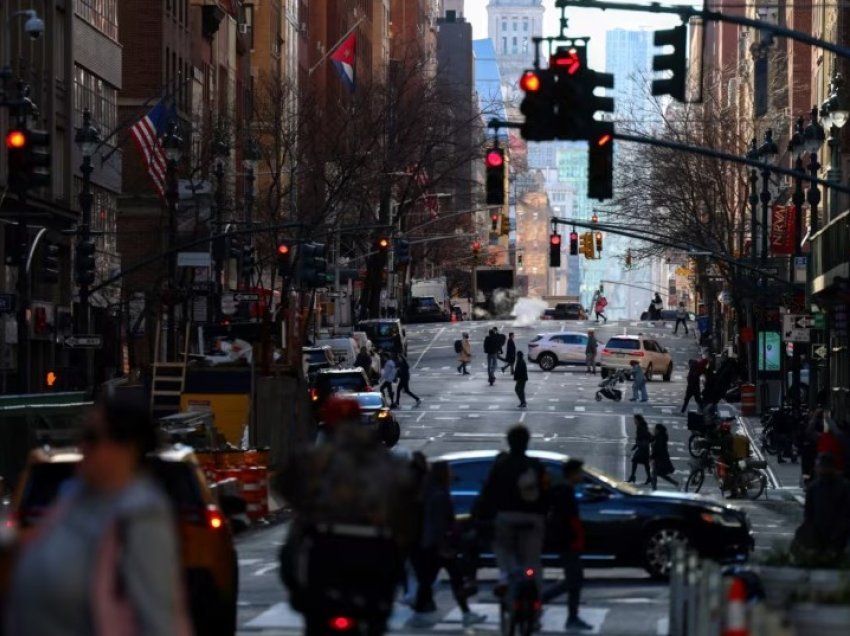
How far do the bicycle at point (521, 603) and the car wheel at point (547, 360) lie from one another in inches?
2582

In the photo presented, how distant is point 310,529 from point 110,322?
2328 inches

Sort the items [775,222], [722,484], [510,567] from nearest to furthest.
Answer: [510,567] → [722,484] → [775,222]

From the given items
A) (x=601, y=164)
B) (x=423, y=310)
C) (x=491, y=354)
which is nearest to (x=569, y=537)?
(x=601, y=164)

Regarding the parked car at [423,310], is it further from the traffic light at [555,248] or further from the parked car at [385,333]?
the traffic light at [555,248]

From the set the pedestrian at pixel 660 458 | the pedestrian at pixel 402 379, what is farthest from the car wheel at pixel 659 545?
the pedestrian at pixel 402 379

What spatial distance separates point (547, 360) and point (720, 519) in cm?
5897

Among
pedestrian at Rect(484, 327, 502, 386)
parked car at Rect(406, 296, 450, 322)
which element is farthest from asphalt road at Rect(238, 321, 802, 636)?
parked car at Rect(406, 296, 450, 322)

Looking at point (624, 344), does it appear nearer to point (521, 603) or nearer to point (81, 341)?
point (81, 341)

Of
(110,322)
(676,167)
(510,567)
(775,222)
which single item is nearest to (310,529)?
(510,567)

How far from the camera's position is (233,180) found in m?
90.5

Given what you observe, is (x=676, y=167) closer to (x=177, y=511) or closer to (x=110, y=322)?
(x=110, y=322)

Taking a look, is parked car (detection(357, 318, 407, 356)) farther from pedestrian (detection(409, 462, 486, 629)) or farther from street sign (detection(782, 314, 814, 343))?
pedestrian (detection(409, 462, 486, 629))

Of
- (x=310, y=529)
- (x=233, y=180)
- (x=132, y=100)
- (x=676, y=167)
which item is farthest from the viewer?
(x=233, y=180)

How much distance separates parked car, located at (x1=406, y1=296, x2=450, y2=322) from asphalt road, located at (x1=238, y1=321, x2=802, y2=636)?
6245 mm
